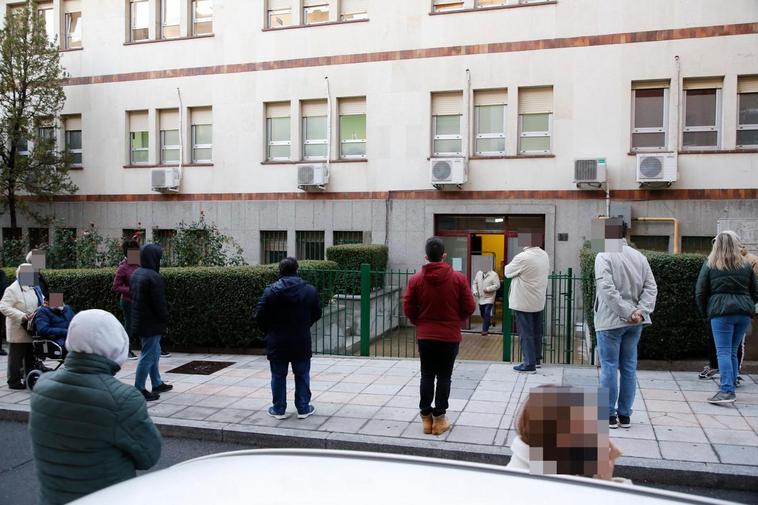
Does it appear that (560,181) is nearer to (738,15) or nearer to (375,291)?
(738,15)

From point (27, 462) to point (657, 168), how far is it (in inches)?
509

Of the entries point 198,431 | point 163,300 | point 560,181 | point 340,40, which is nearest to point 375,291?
point 163,300

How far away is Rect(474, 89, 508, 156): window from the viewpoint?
1552cm

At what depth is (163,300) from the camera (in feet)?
24.3

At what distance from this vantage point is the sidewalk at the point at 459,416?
5.35 metres

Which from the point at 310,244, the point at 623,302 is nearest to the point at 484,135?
the point at 310,244

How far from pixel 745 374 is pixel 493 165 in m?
8.40

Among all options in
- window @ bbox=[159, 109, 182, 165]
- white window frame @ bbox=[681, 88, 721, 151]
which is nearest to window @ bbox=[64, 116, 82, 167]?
window @ bbox=[159, 109, 182, 165]

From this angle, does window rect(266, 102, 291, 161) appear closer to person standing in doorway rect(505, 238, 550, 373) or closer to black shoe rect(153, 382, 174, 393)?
person standing in doorway rect(505, 238, 550, 373)

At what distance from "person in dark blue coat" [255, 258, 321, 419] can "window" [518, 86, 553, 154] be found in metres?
10.3

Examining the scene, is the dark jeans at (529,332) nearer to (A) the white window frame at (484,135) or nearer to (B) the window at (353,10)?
(A) the white window frame at (484,135)

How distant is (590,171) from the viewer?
14.2 metres

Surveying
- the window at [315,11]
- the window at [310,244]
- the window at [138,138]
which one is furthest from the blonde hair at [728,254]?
the window at [138,138]

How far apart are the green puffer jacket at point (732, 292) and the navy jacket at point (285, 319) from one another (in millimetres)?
4303
